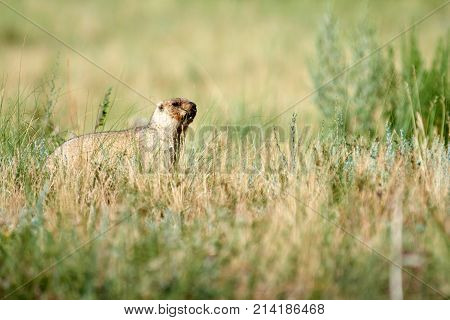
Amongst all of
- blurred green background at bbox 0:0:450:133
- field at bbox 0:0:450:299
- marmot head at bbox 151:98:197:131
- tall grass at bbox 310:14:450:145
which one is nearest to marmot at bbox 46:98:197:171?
→ marmot head at bbox 151:98:197:131

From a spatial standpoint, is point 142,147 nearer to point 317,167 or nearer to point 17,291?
point 317,167

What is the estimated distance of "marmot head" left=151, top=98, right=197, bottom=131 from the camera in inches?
246

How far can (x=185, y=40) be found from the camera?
18.2 metres

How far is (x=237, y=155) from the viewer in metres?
5.43

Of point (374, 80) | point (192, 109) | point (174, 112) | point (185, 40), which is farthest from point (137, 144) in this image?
point (185, 40)

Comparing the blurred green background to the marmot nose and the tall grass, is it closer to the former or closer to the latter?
the tall grass

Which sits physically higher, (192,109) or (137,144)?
(192,109)

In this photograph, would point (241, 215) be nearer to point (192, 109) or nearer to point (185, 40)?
point (192, 109)

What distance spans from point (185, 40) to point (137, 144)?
12.6m

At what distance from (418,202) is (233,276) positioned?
1295 millimetres

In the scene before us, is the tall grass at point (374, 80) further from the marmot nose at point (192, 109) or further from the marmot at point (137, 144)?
the marmot at point (137, 144)

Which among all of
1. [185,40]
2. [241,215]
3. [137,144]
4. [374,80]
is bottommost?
[241,215]

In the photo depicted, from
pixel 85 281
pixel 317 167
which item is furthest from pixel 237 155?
pixel 85 281

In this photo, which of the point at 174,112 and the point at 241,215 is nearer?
the point at 241,215
